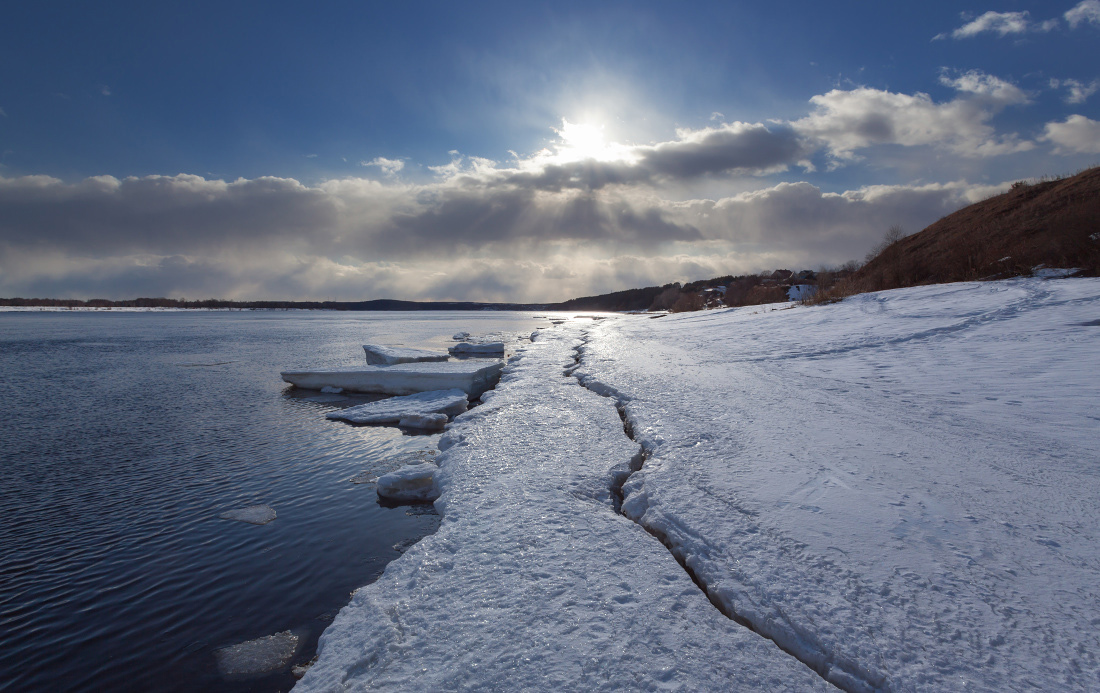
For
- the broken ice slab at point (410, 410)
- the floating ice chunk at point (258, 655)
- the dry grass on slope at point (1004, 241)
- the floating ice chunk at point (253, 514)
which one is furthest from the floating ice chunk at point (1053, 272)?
the floating ice chunk at point (253, 514)

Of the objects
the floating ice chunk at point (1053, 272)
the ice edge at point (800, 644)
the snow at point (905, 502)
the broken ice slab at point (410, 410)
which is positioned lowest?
the broken ice slab at point (410, 410)

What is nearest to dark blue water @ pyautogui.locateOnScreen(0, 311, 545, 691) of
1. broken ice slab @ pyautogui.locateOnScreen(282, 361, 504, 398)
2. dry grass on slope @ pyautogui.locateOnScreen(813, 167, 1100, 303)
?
broken ice slab @ pyautogui.locateOnScreen(282, 361, 504, 398)

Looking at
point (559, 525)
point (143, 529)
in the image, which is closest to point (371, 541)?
point (559, 525)

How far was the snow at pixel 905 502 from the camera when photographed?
1909 mm

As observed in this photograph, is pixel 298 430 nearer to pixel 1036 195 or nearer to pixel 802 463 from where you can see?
pixel 802 463

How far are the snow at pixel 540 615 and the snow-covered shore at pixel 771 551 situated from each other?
1 centimetres

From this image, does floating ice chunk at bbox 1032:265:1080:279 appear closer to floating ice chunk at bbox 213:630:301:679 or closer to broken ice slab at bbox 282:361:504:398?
broken ice slab at bbox 282:361:504:398

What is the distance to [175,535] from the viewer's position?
13.3 ft

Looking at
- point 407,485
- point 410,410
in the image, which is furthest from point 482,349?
point 407,485

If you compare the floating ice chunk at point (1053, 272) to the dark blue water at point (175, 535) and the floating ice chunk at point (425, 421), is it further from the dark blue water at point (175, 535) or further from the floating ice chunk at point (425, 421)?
the dark blue water at point (175, 535)

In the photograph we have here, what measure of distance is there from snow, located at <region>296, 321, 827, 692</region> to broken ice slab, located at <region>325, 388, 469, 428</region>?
157 inches

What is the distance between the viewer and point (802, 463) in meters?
3.69

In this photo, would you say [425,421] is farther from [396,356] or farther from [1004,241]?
[1004,241]

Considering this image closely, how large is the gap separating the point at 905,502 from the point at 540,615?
2.43m
